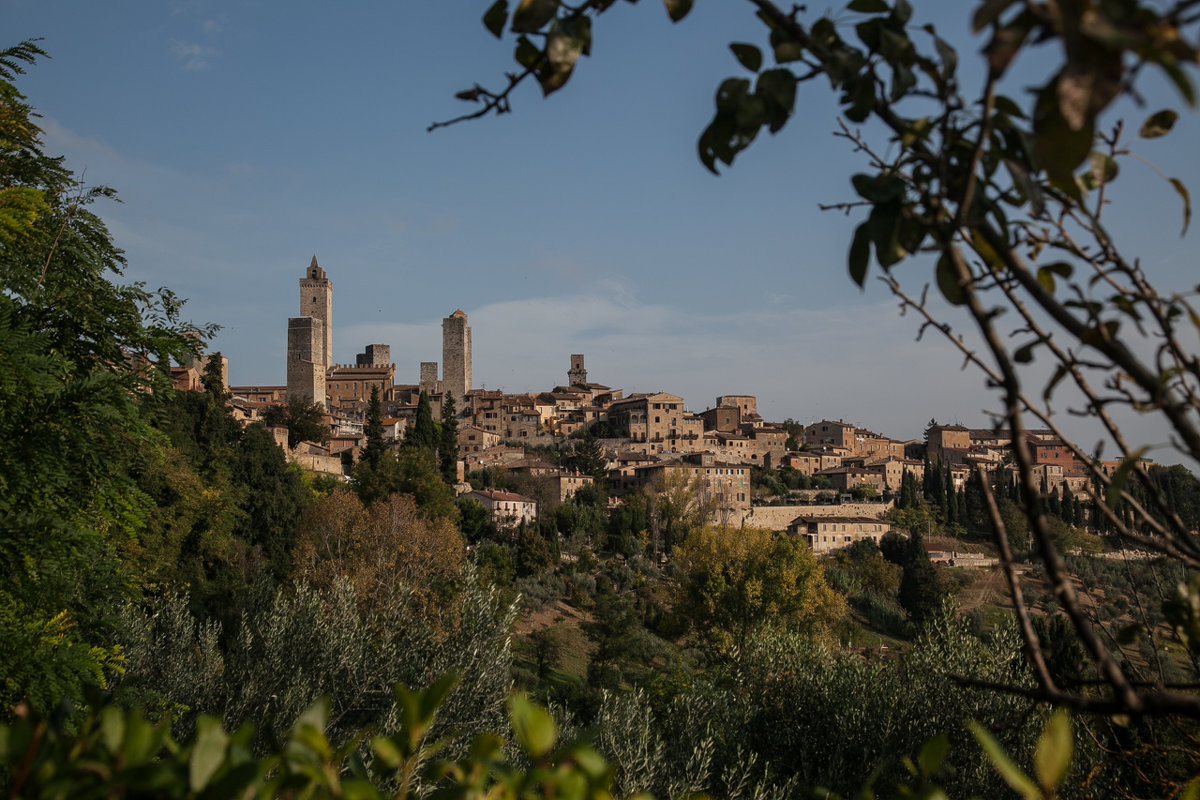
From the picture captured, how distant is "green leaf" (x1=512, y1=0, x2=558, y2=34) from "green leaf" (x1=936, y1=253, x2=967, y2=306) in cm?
71

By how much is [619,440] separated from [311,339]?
2504cm

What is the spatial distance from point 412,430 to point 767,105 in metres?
44.4

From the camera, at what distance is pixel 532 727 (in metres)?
0.96

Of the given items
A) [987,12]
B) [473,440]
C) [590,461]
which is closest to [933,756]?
[987,12]

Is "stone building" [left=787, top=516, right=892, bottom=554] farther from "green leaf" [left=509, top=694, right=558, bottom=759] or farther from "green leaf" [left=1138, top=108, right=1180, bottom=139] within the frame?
"green leaf" [left=509, top=694, right=558, bottom=759]

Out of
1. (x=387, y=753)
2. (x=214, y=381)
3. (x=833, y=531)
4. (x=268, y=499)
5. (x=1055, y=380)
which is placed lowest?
(x=833, y=531)

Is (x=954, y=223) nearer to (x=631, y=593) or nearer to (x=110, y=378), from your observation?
(x=110, y=378)

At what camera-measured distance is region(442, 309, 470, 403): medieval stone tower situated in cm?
7800

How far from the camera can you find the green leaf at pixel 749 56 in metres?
1.37

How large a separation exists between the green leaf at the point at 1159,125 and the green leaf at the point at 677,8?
0.84 m

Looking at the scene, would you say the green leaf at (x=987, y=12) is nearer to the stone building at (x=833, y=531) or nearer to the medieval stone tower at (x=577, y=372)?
the stone building at (x=833, y=531)

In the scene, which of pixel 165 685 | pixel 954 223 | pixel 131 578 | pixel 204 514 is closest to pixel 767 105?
pixel 954 223

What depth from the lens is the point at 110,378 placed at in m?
4.70

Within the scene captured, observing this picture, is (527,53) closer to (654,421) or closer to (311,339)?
(654,421)
